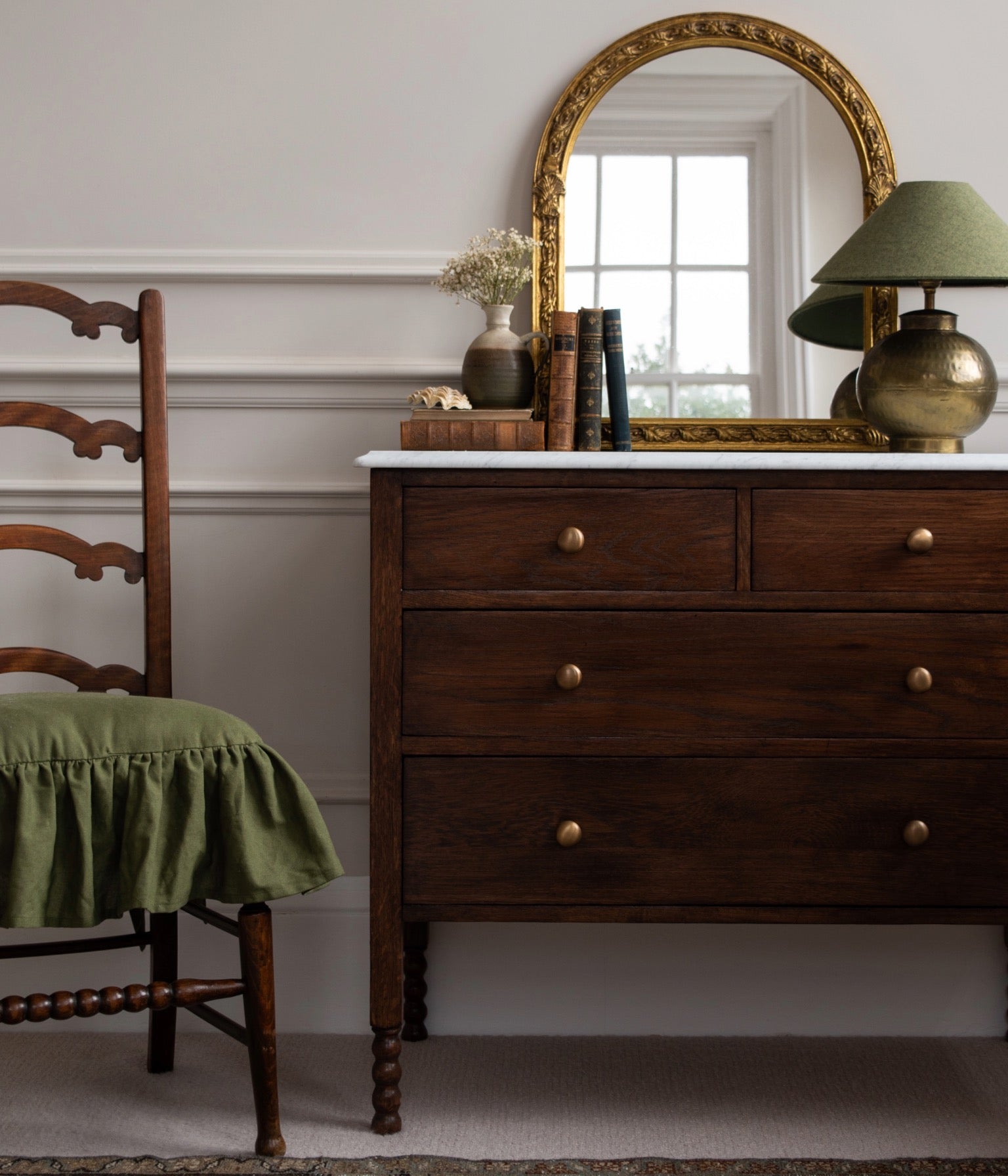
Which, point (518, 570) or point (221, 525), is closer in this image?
point (518, 570)

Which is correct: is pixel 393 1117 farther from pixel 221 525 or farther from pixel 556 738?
pixel 221 525

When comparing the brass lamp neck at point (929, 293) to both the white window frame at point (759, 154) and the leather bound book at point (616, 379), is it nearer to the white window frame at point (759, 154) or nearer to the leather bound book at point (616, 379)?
the white window frame at point (759, 154)

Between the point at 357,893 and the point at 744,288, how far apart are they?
131cm

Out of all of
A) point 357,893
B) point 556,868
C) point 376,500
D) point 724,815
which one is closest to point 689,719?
point 724,815

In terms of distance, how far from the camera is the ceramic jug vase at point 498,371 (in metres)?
1.75

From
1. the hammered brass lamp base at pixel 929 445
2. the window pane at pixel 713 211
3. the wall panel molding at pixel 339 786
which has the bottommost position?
the wall panel molding at pixel 339 786

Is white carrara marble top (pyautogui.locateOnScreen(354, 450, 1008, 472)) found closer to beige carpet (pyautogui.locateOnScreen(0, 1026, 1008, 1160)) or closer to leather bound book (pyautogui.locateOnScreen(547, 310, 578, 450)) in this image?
leather bound book (pyautogui.locateOnScreen(547, 310, 578, 450))

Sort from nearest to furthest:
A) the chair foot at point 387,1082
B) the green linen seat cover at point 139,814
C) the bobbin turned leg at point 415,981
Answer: the green linen seat cover at point 139,814
the chair foot at point 387,1082
the bobbin turned leg at point 415,981

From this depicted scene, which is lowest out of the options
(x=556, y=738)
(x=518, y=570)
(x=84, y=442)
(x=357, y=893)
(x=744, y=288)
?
(x=357, y=893)

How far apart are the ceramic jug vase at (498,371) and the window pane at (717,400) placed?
32 cm

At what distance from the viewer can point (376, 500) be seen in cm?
145

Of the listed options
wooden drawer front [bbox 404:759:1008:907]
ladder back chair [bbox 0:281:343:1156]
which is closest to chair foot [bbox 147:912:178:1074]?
ladder back chair [bbox 0:281:343:1156]

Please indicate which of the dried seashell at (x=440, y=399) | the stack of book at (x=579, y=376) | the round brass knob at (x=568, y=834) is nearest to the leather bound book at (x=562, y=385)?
the stack of book at (x=579, y=376)

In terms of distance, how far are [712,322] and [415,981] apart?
1.29m
